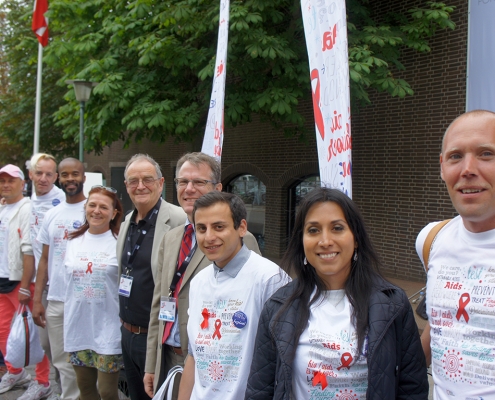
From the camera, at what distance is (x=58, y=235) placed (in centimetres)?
448

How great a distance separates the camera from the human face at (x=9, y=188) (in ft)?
17.6

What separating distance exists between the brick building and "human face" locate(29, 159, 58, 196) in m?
4.84

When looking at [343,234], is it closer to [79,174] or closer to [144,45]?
[79,174]

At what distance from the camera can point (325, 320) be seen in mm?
2023

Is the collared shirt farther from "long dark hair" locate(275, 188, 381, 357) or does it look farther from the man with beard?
"long dark hair" locate(275, 188, 381, 357)

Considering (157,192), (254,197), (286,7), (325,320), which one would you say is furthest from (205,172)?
(254,197)

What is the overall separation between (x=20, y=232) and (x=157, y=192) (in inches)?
91.8

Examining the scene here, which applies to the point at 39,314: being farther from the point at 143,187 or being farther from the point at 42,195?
the point at 143,187

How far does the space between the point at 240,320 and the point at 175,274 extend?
80 cm

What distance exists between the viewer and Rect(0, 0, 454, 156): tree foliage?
8578 mm

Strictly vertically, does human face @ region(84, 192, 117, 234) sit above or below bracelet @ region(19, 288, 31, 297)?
above

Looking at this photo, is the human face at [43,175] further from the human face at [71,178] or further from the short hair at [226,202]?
the short hair at [226,202]

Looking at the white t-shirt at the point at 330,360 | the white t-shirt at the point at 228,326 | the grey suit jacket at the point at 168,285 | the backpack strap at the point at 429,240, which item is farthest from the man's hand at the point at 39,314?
the backpack strap at the point at 429,240

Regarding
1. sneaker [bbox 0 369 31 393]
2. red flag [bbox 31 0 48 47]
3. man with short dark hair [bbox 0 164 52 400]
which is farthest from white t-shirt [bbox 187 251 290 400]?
red flag [bbox 31 0 48 47]
